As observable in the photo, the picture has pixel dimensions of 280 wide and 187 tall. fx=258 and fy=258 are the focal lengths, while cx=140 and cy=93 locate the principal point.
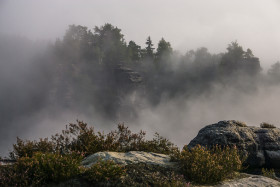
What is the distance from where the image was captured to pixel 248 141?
35.0 ft

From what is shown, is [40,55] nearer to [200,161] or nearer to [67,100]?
[67,100]

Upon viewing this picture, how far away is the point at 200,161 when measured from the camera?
285 inches

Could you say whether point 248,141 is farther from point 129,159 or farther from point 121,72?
point 121,72

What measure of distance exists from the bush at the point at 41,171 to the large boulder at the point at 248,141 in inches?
234

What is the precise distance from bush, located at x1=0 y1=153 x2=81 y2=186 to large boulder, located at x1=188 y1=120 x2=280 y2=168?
5.95 metres

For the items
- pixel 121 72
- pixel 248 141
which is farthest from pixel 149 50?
pixel 248 141

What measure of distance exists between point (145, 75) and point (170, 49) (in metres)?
16.7

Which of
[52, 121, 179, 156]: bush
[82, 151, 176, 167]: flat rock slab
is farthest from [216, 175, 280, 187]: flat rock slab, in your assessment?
[52, 121, 179, 156]: bush

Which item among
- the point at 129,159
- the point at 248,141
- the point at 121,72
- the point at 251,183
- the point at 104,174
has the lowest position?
the point at 251,183

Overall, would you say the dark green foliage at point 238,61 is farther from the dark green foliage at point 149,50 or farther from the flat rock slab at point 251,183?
the flat rock slab at point 251,183

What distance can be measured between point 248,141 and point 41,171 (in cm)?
821

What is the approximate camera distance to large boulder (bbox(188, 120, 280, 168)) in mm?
10305

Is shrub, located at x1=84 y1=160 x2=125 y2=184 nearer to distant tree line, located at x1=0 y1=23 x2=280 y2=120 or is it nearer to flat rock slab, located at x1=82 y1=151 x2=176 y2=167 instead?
flat rock slab, located at x1=82 y1=151 x2=176 y2=167

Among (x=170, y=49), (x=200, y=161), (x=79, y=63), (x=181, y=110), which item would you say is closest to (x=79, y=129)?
(x=200, y=161)
